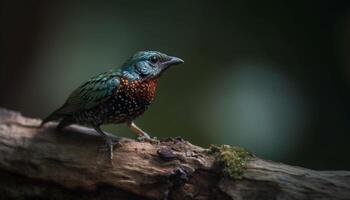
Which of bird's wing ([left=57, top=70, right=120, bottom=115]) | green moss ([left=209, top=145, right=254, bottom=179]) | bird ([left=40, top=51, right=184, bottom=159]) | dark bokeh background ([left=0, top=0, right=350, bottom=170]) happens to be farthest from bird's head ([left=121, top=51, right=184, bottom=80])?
dark bokeh background ([left=0, top=0, right=350, bottom=170])

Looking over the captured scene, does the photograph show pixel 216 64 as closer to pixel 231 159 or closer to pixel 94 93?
pixel 94 93

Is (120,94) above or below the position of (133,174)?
above

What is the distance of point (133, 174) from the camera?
3.51m

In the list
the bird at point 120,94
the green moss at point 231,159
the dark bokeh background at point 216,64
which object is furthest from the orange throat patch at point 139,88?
the dark bokeh background at point 216,64

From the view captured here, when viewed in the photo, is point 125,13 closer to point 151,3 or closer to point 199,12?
point 151,3

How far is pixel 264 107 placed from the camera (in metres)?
5.54

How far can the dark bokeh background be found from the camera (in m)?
5.43

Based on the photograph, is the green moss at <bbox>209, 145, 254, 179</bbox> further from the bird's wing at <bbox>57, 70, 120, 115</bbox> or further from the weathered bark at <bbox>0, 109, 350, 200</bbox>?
the bird's wing at <bbox>57, 70, 120, 115</bbox>

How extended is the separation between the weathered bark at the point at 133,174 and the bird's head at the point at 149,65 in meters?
0.48

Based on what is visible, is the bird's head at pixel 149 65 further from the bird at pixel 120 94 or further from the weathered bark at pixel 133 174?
the weathered bark at pixel 133 174

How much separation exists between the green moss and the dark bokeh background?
191 centimetres

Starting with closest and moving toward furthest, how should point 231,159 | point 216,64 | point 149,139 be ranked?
point 231,159
point 149,139
point 216,64

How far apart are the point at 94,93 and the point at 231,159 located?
3.62 ft

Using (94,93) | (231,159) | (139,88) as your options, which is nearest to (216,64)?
(139,88)
